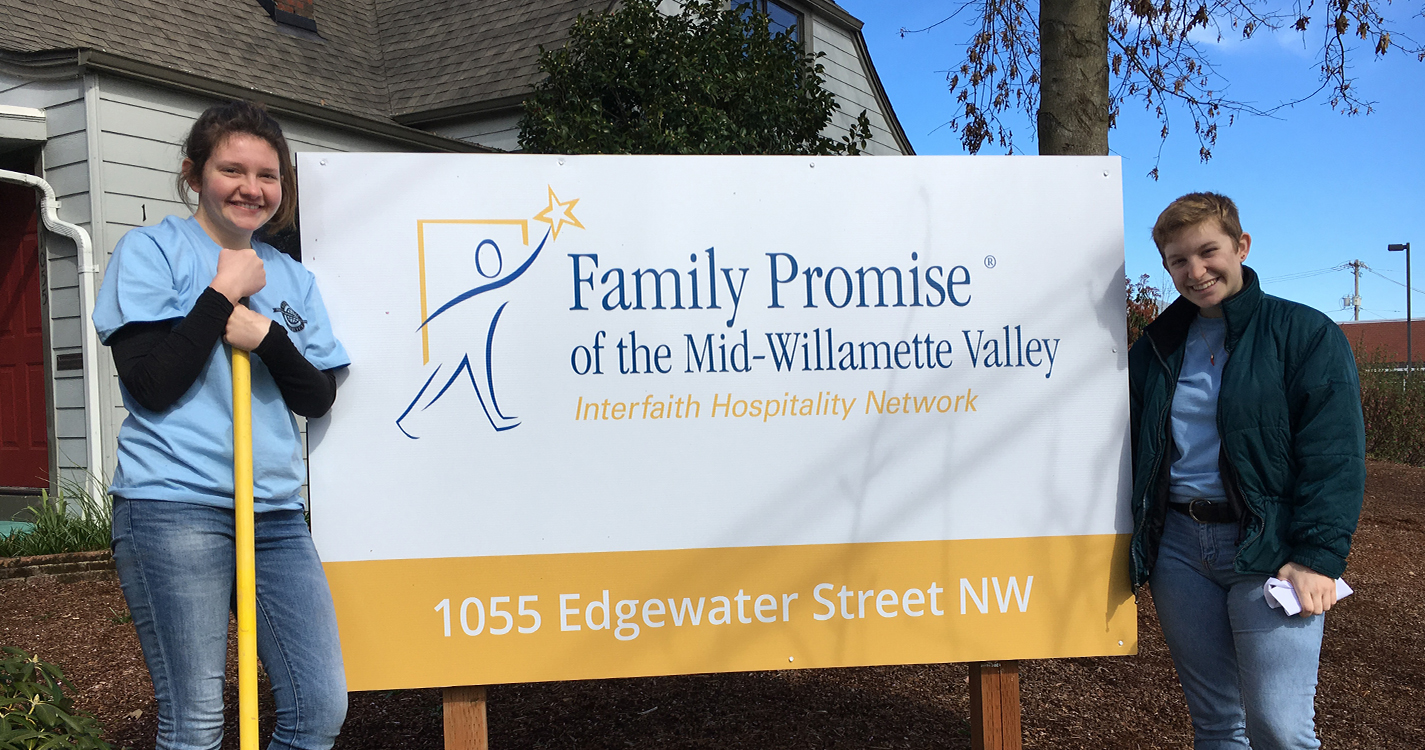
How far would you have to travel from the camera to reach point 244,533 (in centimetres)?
185

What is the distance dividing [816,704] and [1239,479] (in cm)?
197

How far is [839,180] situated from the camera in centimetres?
241

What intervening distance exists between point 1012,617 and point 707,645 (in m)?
0.82

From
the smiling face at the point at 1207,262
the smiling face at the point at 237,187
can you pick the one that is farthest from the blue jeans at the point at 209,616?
the smiling face at the point at 1207,262

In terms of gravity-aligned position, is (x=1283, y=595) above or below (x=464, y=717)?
above

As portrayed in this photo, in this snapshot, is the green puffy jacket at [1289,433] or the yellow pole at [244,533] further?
the green puffy jacket at [1289,433]

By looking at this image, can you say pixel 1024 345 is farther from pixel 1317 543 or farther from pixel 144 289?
pixel 144 289

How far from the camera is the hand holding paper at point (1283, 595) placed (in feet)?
6.49

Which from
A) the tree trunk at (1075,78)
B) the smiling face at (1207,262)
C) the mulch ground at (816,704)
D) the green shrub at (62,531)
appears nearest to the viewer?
the smiling face at (1207,262)

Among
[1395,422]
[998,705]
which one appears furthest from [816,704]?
[1395,422]

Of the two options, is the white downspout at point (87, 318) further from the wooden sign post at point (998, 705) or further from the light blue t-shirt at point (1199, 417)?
the light blue t-shirt at point (1199, 417)

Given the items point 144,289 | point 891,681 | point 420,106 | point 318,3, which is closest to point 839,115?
point 420,106

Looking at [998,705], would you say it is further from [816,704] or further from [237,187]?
[237,187]

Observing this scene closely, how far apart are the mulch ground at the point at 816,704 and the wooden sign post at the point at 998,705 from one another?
2.39 feet
